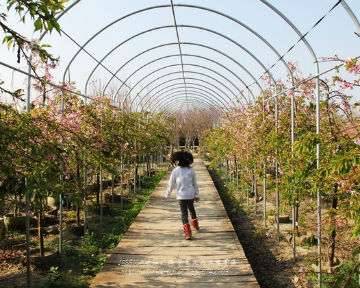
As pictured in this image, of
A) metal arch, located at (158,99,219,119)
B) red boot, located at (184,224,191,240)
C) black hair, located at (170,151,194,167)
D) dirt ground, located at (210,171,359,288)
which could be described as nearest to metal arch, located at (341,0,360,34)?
dirt ground, located at (210,171,359,288)

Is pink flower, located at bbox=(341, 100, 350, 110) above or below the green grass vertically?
above

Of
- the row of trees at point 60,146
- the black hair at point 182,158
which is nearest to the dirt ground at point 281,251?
the black hair at point 182,158

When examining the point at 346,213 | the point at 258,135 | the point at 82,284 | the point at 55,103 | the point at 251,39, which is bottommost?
the point at 82,284

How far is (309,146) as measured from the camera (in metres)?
2.97

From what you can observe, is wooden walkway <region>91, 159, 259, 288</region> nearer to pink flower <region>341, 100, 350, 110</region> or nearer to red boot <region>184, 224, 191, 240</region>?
red boot <region>184, 224, 191, 240</region>

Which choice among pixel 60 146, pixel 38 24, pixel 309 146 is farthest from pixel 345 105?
pixel 60 146

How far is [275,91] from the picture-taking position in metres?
5.76

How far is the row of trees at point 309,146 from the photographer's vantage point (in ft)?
7.25

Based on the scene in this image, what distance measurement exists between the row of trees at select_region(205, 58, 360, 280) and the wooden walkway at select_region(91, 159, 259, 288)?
3.25ft

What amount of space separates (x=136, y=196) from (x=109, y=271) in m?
5.84

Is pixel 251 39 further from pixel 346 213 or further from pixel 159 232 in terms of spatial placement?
pixel 346 213

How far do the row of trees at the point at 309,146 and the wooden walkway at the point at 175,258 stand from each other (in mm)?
991

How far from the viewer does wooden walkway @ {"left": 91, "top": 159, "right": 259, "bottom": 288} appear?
3365mm

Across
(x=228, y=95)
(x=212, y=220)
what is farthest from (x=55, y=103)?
(x=228, y=95)
